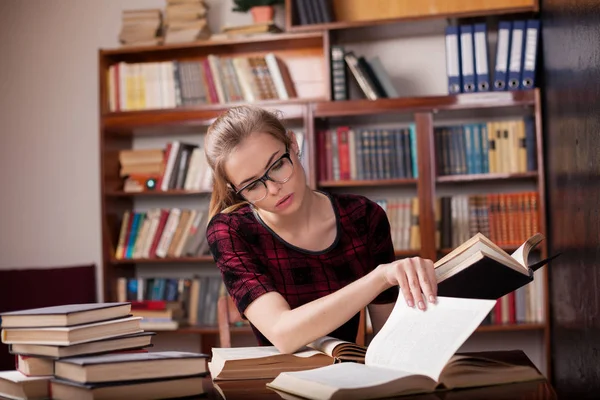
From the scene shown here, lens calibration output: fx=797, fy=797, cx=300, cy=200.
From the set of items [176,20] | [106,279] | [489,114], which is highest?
[176,20]

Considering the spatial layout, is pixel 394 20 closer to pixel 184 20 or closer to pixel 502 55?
pixel 502 55

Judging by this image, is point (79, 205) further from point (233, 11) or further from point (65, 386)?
point (65, 386)

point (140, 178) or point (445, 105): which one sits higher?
point (445, 105)

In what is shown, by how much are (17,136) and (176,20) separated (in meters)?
1.17

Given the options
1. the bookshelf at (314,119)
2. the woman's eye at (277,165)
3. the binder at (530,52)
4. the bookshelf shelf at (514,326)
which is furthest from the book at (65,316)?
the binder at (530,52)

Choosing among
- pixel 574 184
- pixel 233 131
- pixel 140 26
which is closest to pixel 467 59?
pixel 574 184

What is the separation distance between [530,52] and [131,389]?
2.94 metres

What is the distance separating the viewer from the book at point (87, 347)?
1158 millimetres

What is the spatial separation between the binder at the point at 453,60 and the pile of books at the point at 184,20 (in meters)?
1.21

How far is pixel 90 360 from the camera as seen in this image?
109 centimetres

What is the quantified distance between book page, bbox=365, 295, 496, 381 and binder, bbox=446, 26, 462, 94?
2.55 metres

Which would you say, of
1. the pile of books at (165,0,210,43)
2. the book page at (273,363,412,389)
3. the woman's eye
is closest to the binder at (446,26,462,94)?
the pile of books at (165,0,210,43)

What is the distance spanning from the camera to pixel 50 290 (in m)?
4.09

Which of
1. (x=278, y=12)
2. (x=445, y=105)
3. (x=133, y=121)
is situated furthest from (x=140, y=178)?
(x=445, y=105)
